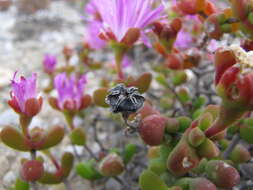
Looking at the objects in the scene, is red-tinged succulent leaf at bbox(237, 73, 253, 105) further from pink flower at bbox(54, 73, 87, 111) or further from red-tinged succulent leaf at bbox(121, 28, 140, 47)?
pink flower at bbox(54, 73, 87, 111)

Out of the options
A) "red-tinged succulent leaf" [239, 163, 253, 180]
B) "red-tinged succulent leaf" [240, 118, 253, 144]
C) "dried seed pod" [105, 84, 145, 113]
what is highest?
→ "dried seed pod" [105, 84, 145, 113]

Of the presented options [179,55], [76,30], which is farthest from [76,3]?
[179,55]


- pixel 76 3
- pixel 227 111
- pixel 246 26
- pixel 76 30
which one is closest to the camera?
pixel 227 111

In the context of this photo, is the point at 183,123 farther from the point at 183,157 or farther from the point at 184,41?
the point at 184,41

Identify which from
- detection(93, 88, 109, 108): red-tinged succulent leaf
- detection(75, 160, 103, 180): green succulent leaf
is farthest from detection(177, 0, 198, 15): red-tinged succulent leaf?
detection(75, 160, 103, 180): green succulent leaf

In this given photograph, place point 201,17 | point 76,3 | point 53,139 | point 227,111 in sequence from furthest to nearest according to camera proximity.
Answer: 1. point 76,3
2. point 201,17
3. point 53,139
4. point 227,111

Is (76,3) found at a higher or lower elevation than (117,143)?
higher

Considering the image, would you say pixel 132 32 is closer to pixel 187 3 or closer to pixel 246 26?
pixel 187 3
